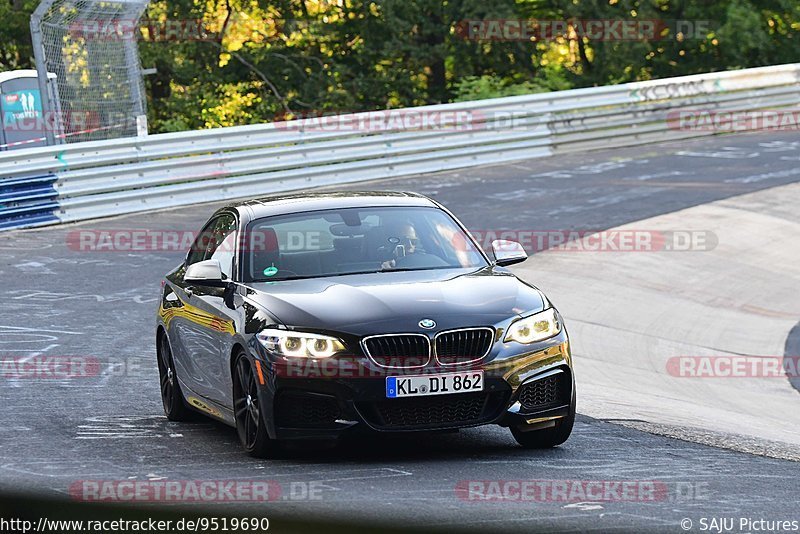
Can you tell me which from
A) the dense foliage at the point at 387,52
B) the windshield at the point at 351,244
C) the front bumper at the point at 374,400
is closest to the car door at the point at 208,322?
the windshield at the point at 351,244

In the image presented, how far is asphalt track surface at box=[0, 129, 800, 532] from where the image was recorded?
5582 mm

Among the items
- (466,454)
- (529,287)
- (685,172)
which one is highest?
(529,287)

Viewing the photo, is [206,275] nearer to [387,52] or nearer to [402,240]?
[402,240]

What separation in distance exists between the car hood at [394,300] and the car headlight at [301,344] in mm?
56

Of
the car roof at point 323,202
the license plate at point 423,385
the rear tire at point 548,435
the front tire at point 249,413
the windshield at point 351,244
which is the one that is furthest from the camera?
the car roof at point 323,202

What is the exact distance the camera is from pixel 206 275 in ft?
25.2

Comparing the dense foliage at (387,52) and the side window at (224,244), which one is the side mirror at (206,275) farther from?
the dense foliage at (387,52)

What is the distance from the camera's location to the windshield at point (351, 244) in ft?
25.4

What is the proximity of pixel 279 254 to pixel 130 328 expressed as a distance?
5.19m

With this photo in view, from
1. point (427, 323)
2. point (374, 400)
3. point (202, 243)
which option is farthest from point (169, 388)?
point (427, 323)

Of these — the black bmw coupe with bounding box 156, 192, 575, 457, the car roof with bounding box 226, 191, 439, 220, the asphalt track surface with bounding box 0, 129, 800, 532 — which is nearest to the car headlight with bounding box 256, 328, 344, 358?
the black bmw coupe with bounding box 156, 192, 575, 457

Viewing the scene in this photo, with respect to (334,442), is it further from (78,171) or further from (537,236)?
(78,171)

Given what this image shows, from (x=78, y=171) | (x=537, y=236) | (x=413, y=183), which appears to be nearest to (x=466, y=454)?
(x=537, y=236)

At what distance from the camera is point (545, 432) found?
727 centimetres
